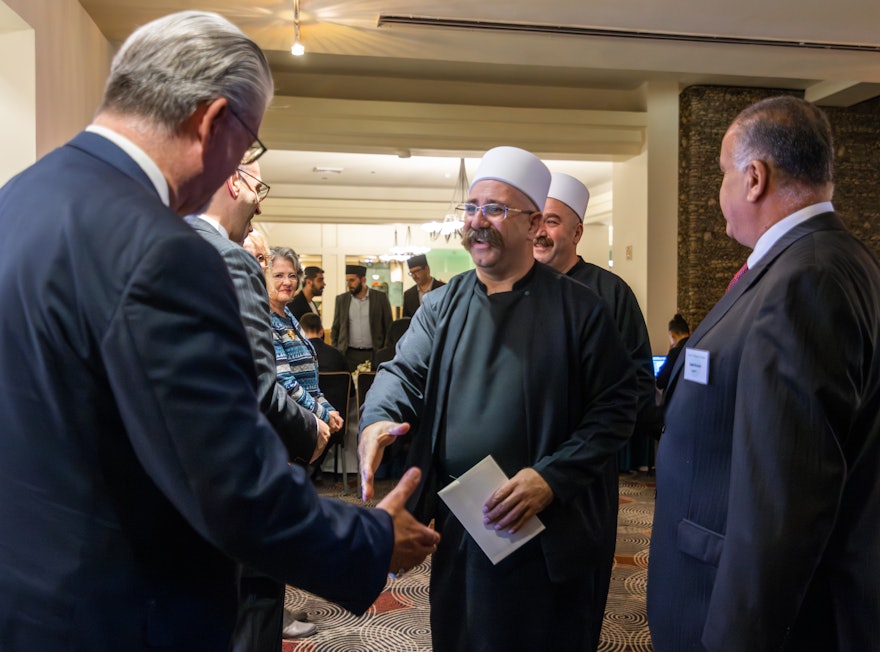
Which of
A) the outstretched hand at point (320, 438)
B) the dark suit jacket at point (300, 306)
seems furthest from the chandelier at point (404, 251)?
the outstretched hand at point (320, 438)

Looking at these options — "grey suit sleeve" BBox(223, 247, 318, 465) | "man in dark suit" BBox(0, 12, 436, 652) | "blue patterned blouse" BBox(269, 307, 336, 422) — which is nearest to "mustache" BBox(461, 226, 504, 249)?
"grey suit sleeve" BBox(223, 247, 318, 465)

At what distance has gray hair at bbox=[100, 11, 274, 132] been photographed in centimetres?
84

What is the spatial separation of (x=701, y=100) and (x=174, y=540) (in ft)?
24.8

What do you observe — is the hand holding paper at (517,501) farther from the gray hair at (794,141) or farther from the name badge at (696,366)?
the gray hair at (794,141)

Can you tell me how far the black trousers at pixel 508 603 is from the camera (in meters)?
1.73

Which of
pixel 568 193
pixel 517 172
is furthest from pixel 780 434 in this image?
pixel 568 193

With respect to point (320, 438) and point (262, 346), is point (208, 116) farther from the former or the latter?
point (320, 438)

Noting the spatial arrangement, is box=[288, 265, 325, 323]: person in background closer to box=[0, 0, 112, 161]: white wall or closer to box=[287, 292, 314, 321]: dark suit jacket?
box=[287, 292, 314, 321]: dark suit jacket

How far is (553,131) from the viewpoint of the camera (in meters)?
7.28

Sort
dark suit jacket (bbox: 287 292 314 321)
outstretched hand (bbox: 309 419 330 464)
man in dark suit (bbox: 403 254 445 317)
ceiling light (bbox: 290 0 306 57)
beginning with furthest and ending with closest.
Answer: man in dark suit (bbox: 403 254 445 317) → dark suit jacket (bbox: 287 292 314 321) → ceiling light (bbox: 290 0 306 57) → outstretched hand (bbox: 309 419 330 464)

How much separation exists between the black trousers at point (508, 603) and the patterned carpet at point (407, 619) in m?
1.27

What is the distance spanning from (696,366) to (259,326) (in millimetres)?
1046

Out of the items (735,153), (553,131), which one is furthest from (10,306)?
(553,131)

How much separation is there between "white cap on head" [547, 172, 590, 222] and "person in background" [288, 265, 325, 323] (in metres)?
3.08
